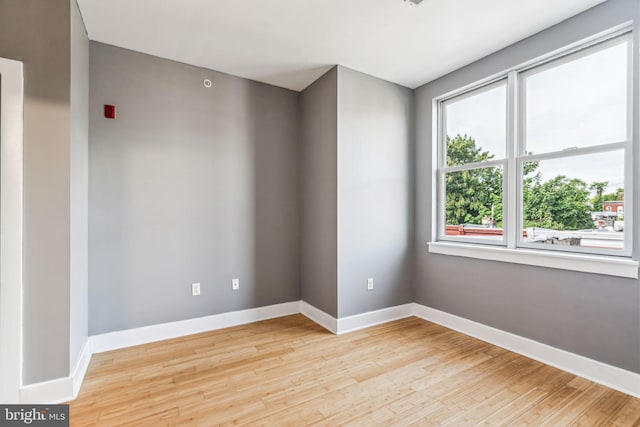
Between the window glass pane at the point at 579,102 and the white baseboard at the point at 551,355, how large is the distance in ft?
5.21

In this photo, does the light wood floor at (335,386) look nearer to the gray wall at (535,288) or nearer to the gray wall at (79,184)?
the gray wall at (535,288)

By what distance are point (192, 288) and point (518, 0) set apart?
3538 millimetres

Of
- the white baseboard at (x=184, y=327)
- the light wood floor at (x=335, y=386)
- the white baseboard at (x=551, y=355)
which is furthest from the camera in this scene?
the white baseboard at (x=184, y=327)

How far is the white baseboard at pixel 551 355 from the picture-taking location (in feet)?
6.56

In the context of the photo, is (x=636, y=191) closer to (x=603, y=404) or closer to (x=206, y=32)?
(x=603, y=404)

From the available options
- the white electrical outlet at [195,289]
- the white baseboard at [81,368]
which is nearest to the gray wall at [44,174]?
the white baseboard at [81,368]

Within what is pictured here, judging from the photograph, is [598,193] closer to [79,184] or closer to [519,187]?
[519,187]

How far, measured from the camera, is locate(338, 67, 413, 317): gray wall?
303 centimetres

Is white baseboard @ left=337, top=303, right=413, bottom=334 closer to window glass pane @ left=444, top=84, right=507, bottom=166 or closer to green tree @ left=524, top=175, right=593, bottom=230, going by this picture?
green tree @ left=524, top=175, right=593, bottom=230

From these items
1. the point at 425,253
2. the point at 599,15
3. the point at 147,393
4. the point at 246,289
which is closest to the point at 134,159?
the point at 246,289

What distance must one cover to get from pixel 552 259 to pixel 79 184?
3.59 meters

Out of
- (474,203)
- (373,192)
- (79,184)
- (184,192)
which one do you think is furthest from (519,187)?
(79,184)

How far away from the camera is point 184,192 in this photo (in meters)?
2.92

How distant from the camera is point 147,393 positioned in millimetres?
1983
